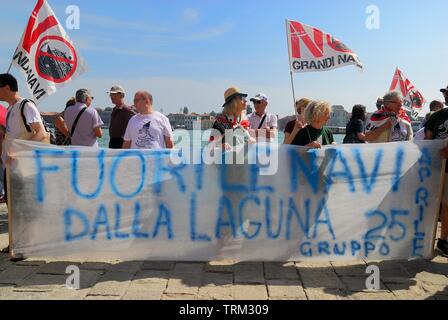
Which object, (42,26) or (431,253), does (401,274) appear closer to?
(431,253)

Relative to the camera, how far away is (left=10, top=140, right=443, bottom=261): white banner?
4293 mm

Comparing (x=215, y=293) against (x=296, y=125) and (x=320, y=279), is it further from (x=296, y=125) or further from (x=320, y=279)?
(x=296, y=125)

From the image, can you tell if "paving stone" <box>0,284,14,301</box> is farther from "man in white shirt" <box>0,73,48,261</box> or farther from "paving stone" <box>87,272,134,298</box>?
"man in white shirt" <box>0,73,48,261</box>

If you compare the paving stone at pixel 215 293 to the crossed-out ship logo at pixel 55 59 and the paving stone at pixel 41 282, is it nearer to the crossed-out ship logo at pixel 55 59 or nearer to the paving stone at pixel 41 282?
the paving stone at pixel 41 282

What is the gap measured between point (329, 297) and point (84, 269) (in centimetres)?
242

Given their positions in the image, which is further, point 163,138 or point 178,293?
point 163,138

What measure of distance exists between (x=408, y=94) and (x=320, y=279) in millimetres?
10696

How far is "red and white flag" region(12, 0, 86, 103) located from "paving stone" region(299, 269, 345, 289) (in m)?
4.60

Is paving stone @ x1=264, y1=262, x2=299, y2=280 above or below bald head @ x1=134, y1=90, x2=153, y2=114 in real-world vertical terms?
below

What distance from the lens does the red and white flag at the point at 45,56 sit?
609 cm

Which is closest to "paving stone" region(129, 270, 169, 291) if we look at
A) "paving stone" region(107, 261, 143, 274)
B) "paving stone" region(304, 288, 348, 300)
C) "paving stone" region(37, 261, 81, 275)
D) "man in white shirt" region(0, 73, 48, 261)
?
"paving stone" region(107, 261, 143, 274)

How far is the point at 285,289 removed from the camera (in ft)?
12.2

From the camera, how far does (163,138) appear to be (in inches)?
202
